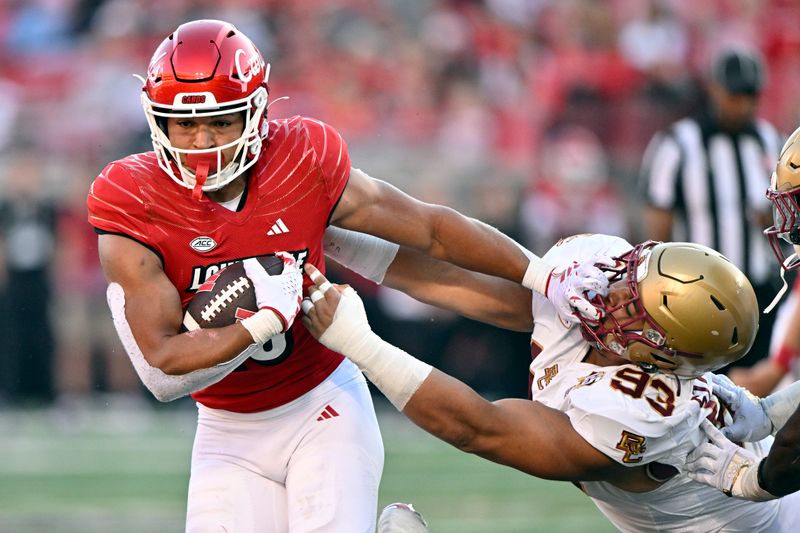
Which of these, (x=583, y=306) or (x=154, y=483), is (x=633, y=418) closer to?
(x=583, y=306)

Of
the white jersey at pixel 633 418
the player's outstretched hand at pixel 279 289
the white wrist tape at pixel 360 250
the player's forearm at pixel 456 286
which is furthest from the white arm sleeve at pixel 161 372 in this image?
the white jersey at pixel 633 418

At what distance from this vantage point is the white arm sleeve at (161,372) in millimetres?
3338

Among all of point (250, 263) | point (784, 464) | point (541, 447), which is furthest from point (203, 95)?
point (784, 464)

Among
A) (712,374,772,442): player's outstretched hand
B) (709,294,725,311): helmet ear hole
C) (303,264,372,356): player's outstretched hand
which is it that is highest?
(709,294,725,311): helmet ear hole

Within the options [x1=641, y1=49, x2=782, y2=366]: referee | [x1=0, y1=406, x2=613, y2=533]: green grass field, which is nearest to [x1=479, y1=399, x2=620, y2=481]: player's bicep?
[x1=0, y1=406, x2=613, y2=533]: green grass field

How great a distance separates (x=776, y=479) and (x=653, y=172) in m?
3.06

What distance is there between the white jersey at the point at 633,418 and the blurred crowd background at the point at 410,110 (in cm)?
570

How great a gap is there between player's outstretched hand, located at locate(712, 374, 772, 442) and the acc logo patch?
4.81 feet

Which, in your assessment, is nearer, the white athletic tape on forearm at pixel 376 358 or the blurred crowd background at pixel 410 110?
the white athletic tape on forearm at pixel 376 358

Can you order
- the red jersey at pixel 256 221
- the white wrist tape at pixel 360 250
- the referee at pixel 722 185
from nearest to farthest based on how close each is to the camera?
the red jersey at pixel 256 221
the white wrist tape at pixel 360 250
the referee at pixel 722 185

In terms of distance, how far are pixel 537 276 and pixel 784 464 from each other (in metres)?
0.92

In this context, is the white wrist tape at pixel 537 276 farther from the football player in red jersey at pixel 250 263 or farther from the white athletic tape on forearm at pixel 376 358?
the white athletic tape on forearm at pixel 376 358

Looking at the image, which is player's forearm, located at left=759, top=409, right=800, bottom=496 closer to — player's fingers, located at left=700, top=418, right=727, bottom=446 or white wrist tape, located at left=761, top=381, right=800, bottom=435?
player's fingers, located at left=700, top=418, right=727, bottom=446

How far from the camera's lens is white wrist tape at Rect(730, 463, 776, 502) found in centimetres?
332
